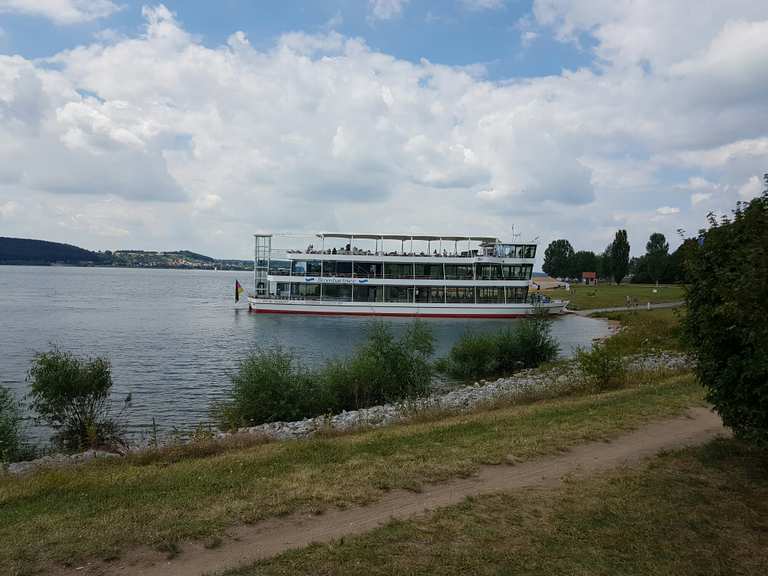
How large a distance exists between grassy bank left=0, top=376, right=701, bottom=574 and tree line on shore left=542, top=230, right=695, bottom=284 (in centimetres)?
7339

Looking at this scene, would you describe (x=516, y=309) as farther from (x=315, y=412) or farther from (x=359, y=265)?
(x=315, y=412)

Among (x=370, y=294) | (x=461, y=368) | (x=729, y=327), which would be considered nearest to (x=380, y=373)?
Result: (x=461, y=368)

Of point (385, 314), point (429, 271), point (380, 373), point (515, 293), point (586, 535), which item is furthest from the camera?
point (429, 271)

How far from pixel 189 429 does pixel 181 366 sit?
12.6 m

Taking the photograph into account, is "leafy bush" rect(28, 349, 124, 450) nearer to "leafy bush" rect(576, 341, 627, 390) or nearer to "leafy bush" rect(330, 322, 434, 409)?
"leafy bush" rect(330, 322, 434, 409)

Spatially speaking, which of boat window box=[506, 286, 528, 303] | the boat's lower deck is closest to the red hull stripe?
the boat's lower deck

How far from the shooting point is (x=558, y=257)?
162 m

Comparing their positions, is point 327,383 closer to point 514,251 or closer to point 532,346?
point 532,346

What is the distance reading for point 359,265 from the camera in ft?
213

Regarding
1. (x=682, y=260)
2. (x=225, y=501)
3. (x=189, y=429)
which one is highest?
(x=682, y=260)

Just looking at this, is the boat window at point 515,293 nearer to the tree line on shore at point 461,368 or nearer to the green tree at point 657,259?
the tree line on shore at point 461,368

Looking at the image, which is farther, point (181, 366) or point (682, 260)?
point (181, 366)

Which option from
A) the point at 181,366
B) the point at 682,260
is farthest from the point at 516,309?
the point at 682,260

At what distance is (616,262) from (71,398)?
117277 mm
